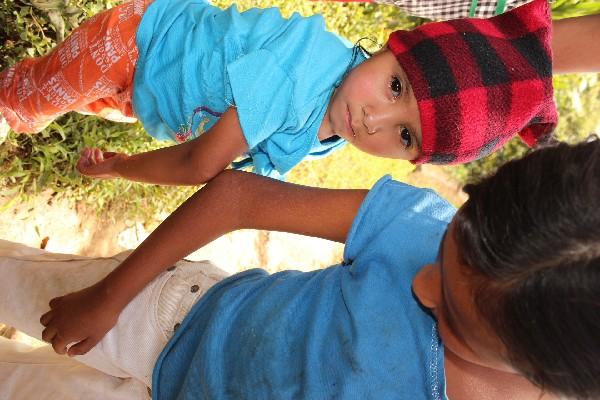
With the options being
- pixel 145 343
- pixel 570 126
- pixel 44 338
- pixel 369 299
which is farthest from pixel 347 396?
pixel 570 126

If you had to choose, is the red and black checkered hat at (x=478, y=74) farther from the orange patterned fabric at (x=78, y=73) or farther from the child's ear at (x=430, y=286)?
the orange patterned fabric at (x=78, y=73)

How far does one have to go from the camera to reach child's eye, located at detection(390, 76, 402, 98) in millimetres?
1478

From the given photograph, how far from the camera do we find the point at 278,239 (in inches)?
149

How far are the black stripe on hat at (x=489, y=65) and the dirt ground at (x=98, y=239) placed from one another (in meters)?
1.90

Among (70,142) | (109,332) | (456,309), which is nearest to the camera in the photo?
(456,309)

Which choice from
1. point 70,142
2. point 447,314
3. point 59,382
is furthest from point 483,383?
point 70,142

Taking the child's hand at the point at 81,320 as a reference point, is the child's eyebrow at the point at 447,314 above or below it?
above

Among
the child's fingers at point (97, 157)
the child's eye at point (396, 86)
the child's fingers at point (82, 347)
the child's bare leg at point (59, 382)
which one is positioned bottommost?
the child's bare leg at point (59, 382)

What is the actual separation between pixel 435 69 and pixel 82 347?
1.15 meters

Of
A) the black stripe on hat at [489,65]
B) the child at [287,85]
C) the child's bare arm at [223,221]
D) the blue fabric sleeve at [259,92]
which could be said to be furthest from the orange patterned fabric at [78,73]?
the black stripe on hat at [489,65]

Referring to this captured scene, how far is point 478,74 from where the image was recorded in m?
1.36

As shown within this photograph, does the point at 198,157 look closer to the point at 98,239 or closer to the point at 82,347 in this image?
the point at 82,347

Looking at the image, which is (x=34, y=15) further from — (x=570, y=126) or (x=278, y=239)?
(x=570, y=126)

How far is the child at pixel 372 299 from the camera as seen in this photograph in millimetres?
794
